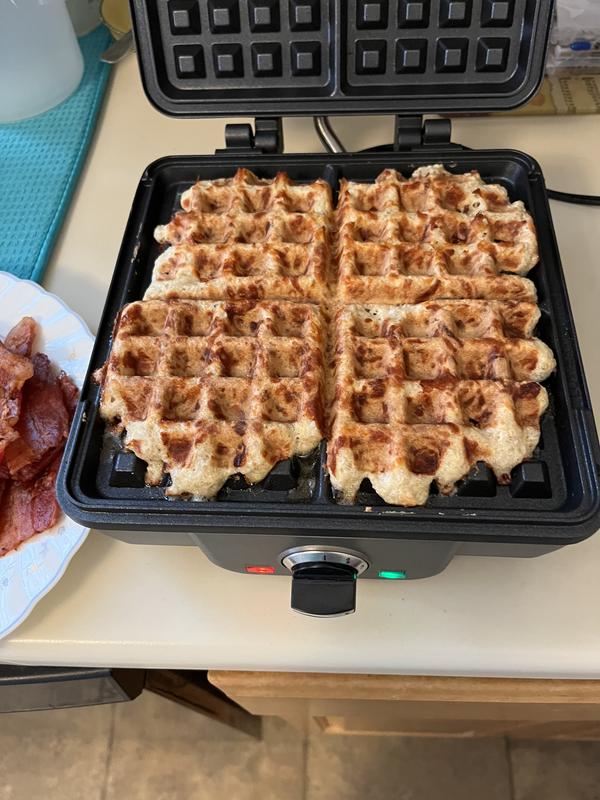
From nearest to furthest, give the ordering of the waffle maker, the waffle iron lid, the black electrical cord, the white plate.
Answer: the waffle maker
the white plate
the waffle iron lid
the black electrical cord

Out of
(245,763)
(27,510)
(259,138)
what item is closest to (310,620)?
(27,510)

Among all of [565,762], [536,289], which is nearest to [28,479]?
[536,289]

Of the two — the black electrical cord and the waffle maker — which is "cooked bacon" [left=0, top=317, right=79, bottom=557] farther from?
the black electrical cord

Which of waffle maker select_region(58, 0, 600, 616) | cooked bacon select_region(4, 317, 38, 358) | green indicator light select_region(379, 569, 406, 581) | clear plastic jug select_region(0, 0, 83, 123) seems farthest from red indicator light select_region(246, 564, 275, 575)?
clear plastic jug select_region(0, 0, 83, 123)

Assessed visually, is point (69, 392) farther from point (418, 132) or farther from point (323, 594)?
point (418, 132)

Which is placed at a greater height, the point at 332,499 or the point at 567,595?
the point at 332,499

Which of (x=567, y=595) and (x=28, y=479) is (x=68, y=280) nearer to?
(x=28, y=479)

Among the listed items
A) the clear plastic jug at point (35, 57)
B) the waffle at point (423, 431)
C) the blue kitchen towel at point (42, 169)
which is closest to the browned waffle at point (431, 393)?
the waffle at point (423, 431)

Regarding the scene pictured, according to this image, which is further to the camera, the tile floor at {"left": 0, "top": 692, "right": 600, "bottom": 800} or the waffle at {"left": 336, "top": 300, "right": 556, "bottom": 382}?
the tile floor at {"left": 0, "top": 692, "right": 600, "bottom": 800}
